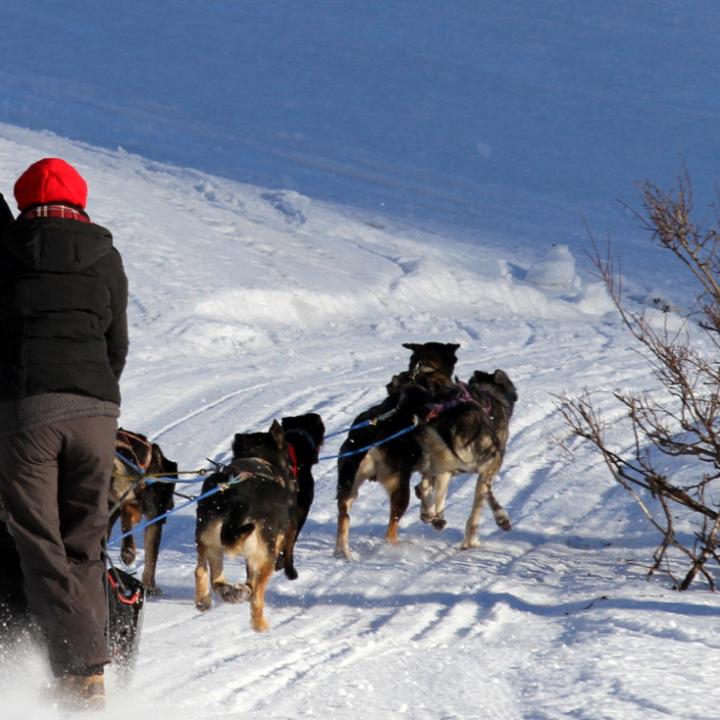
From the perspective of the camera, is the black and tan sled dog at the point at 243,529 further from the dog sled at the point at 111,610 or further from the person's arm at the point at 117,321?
the person's arm at the point at 117,321

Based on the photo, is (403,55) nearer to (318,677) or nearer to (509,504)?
(509,504)

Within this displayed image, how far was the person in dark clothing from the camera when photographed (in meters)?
3.75

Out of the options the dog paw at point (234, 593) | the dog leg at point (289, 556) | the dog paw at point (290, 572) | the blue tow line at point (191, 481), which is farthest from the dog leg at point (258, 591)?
the dog paw at point (290, 572)

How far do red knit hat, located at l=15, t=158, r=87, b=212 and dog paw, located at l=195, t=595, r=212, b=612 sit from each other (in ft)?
7.57

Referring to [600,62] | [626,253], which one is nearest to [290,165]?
[626,253]

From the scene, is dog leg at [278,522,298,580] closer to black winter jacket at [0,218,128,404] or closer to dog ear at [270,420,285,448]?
dog ear at [270,420,285,448]

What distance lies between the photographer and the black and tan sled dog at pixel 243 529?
17.7 feet

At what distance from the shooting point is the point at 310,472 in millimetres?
6578

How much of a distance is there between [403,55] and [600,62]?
557cm

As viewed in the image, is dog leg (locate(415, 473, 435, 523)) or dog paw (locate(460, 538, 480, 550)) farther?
dog leg (locate(415, 473, 435, 523))

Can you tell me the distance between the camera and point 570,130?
1188 inches

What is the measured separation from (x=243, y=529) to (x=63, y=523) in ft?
4.92

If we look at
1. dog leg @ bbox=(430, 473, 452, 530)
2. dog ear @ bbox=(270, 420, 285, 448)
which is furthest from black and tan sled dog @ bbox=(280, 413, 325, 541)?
dog leg @ bbox=(430, 473, 452, 530)

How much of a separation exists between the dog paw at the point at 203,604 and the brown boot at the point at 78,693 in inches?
63.3
